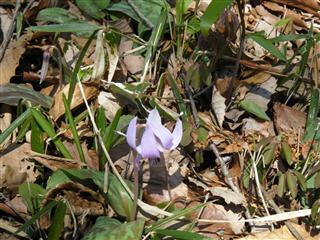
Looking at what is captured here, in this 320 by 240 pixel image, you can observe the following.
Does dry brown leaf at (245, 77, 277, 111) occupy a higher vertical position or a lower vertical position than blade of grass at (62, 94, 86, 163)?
higher

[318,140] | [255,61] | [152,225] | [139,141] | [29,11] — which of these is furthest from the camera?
[29,11]

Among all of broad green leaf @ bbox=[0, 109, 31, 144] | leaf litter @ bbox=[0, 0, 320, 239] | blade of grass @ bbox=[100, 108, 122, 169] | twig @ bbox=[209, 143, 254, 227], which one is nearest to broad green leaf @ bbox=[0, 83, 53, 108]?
leaf litter @ bbox=[0, 0, 320, 239]

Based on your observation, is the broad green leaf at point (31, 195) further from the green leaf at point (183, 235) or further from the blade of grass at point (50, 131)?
the green leaf at point (183, 235)

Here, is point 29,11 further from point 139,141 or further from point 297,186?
point 297,186

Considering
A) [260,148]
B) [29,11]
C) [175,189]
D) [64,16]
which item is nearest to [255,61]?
[260,148]

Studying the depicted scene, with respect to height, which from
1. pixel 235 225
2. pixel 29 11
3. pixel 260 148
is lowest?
pixel 235 225

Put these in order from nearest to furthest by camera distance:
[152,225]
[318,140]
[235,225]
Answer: [152,225], [235,225], [318,140]

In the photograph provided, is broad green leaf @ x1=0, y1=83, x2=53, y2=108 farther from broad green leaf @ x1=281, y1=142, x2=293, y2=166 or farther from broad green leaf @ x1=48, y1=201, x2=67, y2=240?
broad green leaf @ x1=281, y1=142, x2=293, y2=166
